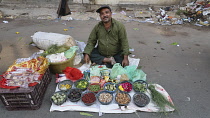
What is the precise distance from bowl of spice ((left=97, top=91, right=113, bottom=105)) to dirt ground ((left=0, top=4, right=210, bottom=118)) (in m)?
0.22

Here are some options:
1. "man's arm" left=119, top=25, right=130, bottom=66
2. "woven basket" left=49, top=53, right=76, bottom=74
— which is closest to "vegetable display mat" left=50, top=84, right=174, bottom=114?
"woven basket" left=49, top=53, right=76, bottom=74

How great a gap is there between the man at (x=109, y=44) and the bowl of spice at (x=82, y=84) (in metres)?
0.59

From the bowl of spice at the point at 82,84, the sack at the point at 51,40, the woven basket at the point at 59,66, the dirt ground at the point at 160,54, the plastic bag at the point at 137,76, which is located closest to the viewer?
the dirt ground at the point at 160,54

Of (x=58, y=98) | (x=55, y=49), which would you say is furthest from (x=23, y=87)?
(x=55, y=49)

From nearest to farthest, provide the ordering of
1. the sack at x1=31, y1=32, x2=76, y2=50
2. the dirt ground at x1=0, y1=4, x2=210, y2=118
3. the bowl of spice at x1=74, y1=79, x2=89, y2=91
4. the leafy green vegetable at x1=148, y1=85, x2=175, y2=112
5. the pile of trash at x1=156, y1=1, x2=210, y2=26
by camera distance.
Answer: the leafy green vegetable at x1=148, y1=85, x2=175, y2=112
the dirt ground at x1=0, y1=4, x2=210, y2=118
the bowl of spice at x1=74, y1=79, x2=89, y2=91
the sack at x1=31, y1=32, x2=76, y2=50
the pile of trash at x1=156, y1=1, x2=210, y2=26

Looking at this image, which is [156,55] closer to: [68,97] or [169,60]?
[169,60]

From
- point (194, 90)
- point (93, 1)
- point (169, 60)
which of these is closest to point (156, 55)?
point (169, 60)

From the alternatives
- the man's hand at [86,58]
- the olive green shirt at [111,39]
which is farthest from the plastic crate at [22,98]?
the olive green shirt at [111,39]

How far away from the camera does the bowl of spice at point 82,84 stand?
2.88 metres

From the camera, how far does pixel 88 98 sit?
2592 mm

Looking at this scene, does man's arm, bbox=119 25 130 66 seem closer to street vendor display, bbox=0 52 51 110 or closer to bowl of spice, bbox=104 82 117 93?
bowl of spice, bbox=104 82 117 93

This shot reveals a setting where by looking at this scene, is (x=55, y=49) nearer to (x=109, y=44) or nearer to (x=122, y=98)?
(x=109, y=44)

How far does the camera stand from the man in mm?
3225

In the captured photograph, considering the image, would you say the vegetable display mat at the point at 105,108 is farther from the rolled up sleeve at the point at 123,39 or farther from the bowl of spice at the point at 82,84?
the rolled up sleeve at the point at 123,39
